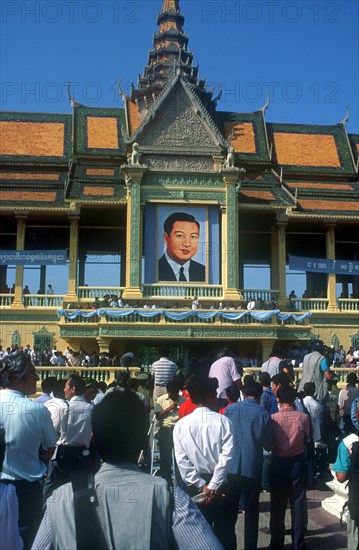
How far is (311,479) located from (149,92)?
30.6m

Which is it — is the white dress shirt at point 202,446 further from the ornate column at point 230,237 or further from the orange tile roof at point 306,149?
the orange tile roof at point 306,149

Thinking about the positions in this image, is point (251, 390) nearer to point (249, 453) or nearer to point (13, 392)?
point (249, 453)

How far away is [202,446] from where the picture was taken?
6.08 metres

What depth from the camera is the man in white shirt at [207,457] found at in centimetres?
595

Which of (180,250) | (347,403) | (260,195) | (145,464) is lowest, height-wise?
(145,464)

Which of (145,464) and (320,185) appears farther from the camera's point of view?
(320,185)

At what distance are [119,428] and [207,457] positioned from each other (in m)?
2.92

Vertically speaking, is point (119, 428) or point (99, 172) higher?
point (99, 172)

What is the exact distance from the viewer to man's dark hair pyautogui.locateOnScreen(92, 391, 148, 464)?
3.27 meters

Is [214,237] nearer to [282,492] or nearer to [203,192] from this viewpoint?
[203,192]

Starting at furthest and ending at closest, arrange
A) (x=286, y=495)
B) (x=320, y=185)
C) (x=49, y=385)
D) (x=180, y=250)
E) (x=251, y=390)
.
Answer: (x=320, y=185) → (x=180, y=250) → (x=49, y=385) → (x=251, y=390) → (x=286, y=495)

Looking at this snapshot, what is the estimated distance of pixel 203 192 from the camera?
29.4 m

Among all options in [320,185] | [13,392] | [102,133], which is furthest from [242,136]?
[13,392]

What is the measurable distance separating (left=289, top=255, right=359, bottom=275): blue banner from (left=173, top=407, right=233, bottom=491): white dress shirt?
22.7m
